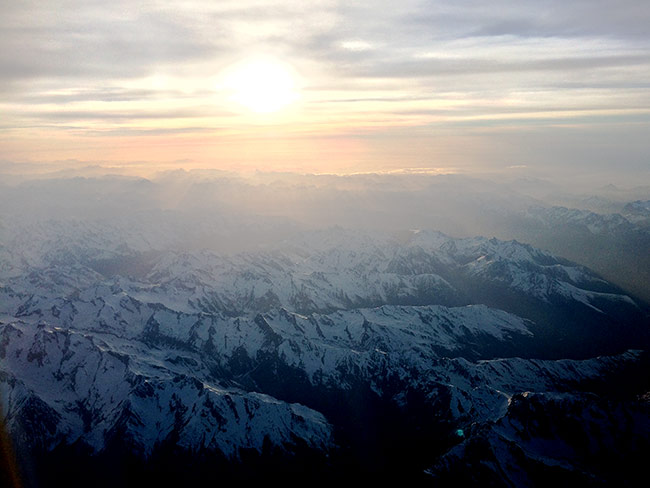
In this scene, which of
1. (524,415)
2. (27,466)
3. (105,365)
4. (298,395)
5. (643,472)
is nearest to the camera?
(643,472)

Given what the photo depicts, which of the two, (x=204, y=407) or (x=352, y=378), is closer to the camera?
(x=204, y=407)

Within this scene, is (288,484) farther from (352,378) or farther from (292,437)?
(352,378)

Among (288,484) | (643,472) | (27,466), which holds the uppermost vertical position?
(643,472)

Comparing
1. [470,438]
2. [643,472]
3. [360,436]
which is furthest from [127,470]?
[643,472]

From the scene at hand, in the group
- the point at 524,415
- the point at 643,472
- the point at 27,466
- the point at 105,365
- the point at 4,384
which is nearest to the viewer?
the point at 643,472

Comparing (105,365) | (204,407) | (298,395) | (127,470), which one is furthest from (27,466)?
(298,395)

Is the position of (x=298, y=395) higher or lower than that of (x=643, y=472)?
lower

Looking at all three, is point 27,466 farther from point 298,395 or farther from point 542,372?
point 542,372

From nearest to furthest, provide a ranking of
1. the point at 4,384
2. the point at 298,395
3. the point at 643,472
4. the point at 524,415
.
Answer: the point at 643,472, the point at 524,415, the point at 4,384, the point at 298,395

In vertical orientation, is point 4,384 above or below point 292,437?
above
